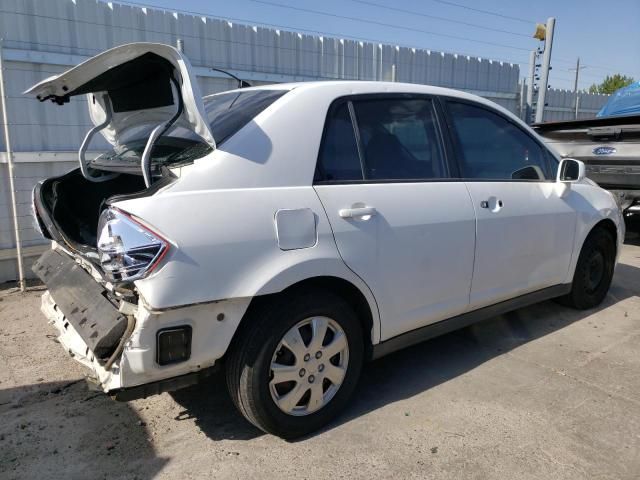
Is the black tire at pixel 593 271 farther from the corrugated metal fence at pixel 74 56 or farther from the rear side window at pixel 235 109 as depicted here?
the corrugated metal fence at pixel 74 56

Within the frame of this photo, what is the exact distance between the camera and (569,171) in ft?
12.7

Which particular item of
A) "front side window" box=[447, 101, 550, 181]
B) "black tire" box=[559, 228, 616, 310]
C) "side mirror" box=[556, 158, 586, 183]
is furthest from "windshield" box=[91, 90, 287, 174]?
"black tire" box=[559, 228, 616, 310]

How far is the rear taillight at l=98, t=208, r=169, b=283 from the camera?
6.77ft

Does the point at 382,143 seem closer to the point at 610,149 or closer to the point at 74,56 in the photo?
the point at 74,56

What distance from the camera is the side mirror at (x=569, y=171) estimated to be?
383 centimetres

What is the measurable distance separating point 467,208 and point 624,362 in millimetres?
1666

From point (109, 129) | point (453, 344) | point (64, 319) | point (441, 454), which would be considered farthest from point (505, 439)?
point (109, 129)

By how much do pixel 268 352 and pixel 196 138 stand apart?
44.4 inches

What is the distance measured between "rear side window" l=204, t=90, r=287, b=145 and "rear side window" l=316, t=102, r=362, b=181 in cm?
32

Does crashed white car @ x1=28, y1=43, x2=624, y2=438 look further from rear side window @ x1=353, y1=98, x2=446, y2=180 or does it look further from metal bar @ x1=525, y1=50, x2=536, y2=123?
metal bar @ x1=525, y1=50, x2=536, y2=123

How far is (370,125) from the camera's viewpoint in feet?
9.42

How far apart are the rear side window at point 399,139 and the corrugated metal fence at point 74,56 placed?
2.99 m

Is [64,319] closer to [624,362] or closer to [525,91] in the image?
[624,362]

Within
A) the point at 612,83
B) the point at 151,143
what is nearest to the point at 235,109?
the point at 151,143
